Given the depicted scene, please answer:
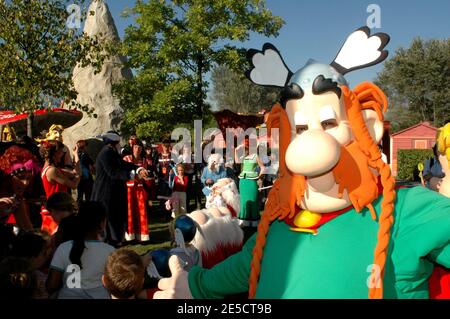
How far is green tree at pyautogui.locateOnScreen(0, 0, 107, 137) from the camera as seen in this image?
7.95m

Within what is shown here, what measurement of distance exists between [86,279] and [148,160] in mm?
8344

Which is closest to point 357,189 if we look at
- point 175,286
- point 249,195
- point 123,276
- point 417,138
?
point 175,286

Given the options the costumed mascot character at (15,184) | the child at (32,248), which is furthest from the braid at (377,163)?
the costumed mascot character at (15,184)

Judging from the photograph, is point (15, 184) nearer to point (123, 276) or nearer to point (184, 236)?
point (184, 236)

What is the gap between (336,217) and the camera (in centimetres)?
181

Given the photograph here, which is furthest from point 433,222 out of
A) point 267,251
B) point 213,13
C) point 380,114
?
point 213,13

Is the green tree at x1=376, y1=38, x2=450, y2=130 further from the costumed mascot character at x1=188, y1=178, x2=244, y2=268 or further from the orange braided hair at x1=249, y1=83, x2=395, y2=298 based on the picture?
the orange braided hair at x1=249, y1=83, x2=395, y2=298

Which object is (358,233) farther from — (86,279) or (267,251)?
(86,279)

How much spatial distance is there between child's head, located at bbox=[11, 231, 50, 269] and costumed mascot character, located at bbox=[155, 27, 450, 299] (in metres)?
1.15

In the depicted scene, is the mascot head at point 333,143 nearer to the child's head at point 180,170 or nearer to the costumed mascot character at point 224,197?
the costumed mascot character at point 224,197

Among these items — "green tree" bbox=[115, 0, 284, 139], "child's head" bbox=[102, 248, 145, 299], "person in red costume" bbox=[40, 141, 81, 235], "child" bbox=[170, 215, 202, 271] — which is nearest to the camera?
"child's head" bbox=[102, 248, 145, 299]

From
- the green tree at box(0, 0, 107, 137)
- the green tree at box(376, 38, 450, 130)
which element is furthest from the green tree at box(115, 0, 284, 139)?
the green tree at box(376, 38, 450, 130)

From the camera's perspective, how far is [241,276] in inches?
79.4

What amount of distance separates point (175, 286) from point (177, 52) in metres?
12.6
